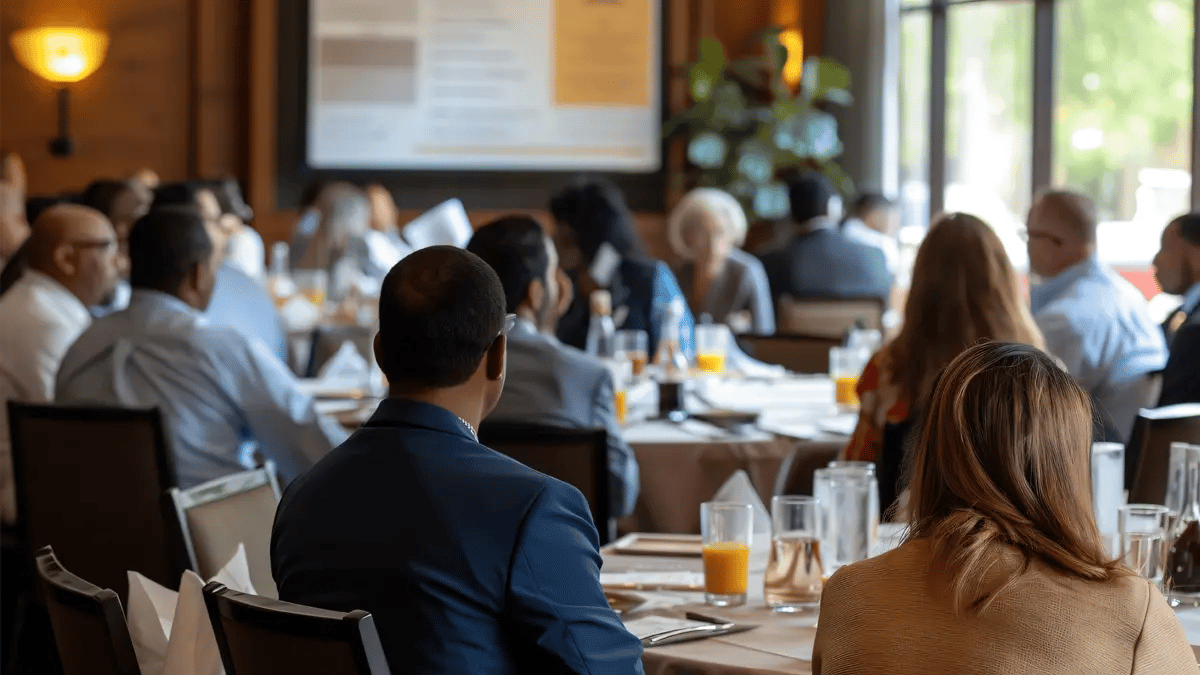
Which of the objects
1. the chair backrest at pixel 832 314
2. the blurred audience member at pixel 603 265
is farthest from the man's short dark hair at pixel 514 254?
the chair backrest at pixel 832 314

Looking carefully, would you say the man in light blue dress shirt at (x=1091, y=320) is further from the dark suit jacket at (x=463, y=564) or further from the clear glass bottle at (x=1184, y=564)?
the dark suit jacket at (x=463, y=564)

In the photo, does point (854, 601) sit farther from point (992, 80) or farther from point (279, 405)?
point (992, 80)

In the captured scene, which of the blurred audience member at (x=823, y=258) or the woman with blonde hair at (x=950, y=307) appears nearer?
the woman with blonde hair at (x=950, y=307)

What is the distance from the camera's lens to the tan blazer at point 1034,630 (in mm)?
1650

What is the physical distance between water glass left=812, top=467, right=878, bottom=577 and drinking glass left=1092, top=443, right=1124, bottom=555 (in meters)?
0.45

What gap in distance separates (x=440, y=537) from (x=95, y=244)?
3124 mm

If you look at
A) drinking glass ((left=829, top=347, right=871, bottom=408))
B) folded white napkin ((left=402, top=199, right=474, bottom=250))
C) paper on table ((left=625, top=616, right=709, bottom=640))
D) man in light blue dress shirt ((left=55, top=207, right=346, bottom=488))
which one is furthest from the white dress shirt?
folded white napkin ((left=402, top=199, right=474, bottom=250))

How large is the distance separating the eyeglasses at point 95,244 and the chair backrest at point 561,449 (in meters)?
1.86

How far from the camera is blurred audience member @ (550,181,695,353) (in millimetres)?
5647

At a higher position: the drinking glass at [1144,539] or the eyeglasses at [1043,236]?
the eyeglasses at [1043,236]

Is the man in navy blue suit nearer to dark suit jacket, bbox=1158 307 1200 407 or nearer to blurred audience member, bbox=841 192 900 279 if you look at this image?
dark suit jacket, bbox=1158 307 1200 407

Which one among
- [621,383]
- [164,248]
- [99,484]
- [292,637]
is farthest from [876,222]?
[292,637]

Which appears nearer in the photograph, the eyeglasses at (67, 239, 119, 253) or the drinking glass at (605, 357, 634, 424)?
the drinking glass at (605, 357, 634, 424)

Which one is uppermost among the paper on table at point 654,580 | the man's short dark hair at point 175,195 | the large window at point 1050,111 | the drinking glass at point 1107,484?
the large window at point 1050,111
